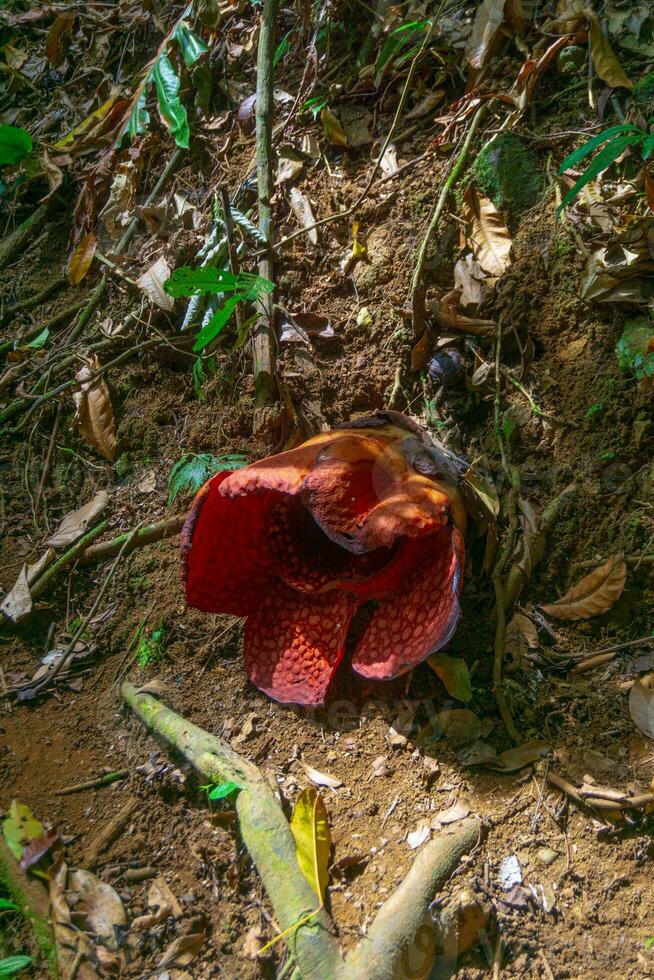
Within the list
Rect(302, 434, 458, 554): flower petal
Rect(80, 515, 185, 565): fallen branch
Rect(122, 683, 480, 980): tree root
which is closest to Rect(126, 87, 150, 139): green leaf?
Rect(80, 515, 185, 565): fallen branch

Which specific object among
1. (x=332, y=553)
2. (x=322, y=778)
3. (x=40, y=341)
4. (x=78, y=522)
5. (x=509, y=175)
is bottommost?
(x=322, y=778)

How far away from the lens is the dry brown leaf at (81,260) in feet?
10.9

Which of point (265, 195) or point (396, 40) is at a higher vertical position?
point (396, 40)

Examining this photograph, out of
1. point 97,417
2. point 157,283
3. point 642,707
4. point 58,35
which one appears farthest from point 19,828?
point 58,35

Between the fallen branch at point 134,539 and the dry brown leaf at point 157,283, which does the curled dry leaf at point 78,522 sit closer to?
the fallen branch at point 134,539

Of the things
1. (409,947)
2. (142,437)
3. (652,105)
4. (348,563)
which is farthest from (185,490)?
(652,105)

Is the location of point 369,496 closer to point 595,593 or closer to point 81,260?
point 595,593

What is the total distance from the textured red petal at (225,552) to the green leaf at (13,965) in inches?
39.0

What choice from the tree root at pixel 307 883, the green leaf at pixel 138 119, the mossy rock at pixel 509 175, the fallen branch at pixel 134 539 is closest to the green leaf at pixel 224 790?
the tree root at pixel 307 883

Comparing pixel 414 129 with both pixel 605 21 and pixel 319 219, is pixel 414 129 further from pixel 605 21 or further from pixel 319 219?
pixel 605 21

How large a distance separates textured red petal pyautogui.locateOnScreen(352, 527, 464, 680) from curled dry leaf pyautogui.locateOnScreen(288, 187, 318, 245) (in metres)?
1.42

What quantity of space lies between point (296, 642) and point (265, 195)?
1.76m

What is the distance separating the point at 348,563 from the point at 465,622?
0.40 m

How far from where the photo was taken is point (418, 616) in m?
1.95
